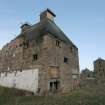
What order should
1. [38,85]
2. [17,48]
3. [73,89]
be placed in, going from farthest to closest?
1. [17,48]
2. [73,89]
3. [38,85]

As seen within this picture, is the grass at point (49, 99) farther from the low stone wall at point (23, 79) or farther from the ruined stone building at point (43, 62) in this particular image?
the ruined stone building at point (43, 62)

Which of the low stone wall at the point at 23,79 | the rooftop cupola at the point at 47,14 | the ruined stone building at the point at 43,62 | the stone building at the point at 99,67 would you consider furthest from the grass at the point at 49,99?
the stone building at the point at 99,67

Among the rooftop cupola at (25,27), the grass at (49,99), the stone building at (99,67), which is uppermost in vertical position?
the rooftop cupola at (25,27)

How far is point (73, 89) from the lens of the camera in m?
29.3

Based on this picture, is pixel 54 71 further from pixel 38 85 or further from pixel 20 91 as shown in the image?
pixel 20 91

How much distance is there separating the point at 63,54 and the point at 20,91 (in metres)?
10.4

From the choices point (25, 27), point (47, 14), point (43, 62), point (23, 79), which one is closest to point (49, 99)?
point (43, 62)

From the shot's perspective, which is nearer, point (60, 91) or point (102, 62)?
point (60, 91)

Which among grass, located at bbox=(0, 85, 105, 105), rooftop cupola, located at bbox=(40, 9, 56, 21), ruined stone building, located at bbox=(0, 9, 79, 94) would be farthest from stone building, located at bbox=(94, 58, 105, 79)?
grass, located at bbox=(0, 85, 105, 105)

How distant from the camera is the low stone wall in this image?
26.1 meters

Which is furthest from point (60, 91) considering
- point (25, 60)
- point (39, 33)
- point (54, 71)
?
point (39, 33)

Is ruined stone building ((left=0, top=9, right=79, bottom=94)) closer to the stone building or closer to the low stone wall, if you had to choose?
the low stone wall

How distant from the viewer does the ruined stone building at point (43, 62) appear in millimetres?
26014

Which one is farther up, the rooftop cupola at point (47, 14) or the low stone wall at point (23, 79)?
the rooftop cupola at point (47, 14)
